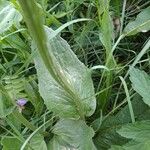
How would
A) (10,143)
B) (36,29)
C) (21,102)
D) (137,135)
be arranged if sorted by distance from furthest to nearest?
1. (21,102)
2. (10,143)
3. (137,135)
4. (36,29)

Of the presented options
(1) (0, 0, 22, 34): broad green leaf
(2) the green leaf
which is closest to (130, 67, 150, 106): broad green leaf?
(2) the green leaf

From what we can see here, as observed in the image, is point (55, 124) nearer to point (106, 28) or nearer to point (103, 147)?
point (103, 147)

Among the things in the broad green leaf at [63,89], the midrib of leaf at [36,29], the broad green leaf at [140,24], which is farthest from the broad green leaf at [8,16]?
the midrib of leaf at [36,29]

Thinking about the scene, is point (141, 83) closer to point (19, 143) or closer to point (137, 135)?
point (137, 135)

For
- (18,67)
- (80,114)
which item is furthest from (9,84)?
(80,114)

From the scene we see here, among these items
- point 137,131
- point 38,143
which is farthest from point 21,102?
point 137,131
